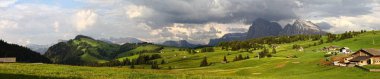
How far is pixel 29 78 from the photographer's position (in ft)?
161

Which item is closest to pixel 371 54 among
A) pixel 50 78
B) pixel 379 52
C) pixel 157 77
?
pixel 379 52

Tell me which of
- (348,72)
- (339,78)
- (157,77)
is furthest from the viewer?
(348,72)

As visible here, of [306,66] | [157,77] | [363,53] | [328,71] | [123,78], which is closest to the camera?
[123,78]

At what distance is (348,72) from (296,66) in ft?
91.5

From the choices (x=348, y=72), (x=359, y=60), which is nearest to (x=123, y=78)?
(x=348, y=72)

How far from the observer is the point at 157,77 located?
70.2 m

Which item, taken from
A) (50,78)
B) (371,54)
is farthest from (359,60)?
(50,78)

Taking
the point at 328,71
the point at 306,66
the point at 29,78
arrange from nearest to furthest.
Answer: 1. the point at 29,78
2. the point at 328,71
3. the point at 306,66

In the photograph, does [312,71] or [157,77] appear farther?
[312,71]

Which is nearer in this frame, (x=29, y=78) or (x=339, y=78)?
(x=29, y=78)

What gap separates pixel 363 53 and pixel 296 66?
50.7 meters

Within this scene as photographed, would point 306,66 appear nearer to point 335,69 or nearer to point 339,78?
point 335,69

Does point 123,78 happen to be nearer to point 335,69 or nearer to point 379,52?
point 335,69

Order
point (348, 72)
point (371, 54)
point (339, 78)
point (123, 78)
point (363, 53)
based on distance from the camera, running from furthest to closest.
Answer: point (363, 53)
point (371, 54)
point (348, 72)
point (339, 78)
point (123, 78)
